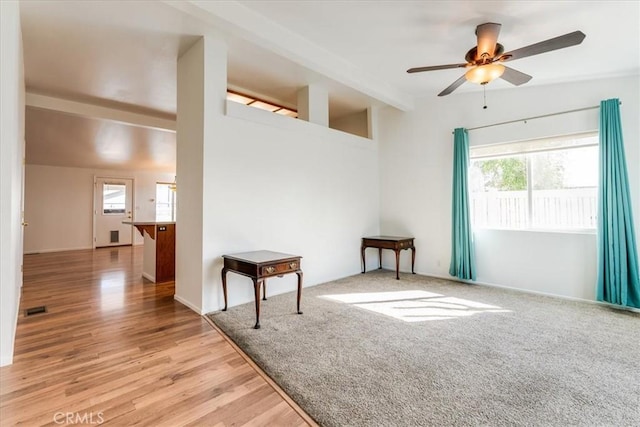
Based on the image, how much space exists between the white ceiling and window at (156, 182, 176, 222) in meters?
5.28

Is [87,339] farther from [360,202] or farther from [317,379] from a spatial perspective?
[360,202]

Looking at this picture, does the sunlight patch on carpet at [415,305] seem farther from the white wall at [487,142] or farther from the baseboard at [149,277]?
the baseboard at [149,277]

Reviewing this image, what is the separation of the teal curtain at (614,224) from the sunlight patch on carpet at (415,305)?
130 cm

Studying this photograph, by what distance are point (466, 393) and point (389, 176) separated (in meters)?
4.16

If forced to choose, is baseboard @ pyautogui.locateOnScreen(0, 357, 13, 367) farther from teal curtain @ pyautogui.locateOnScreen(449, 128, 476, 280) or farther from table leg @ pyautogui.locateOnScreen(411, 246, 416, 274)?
teal curtain @ pyautogui.locateOnScreen(449, 128, 476, 280)

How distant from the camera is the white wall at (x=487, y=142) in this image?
12.0 ft

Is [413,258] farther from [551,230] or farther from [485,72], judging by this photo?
[485,72]

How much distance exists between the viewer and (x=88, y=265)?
19.5 ft

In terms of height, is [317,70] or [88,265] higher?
[317,70]

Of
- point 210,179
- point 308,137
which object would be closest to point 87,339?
point 210,179

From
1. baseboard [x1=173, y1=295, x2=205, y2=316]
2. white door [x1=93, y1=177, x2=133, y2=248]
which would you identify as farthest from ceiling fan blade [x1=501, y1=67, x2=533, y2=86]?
white door [x1=93, y1=177, x2=133, y2=248]

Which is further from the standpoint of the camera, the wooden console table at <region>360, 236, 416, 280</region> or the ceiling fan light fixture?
the wooden console table at <region>360, 236, 416, 280</region>

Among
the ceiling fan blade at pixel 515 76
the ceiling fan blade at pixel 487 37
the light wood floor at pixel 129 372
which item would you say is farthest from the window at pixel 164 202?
the ceiling fan blade at pixel 515 76

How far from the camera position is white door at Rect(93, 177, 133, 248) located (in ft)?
29.0
